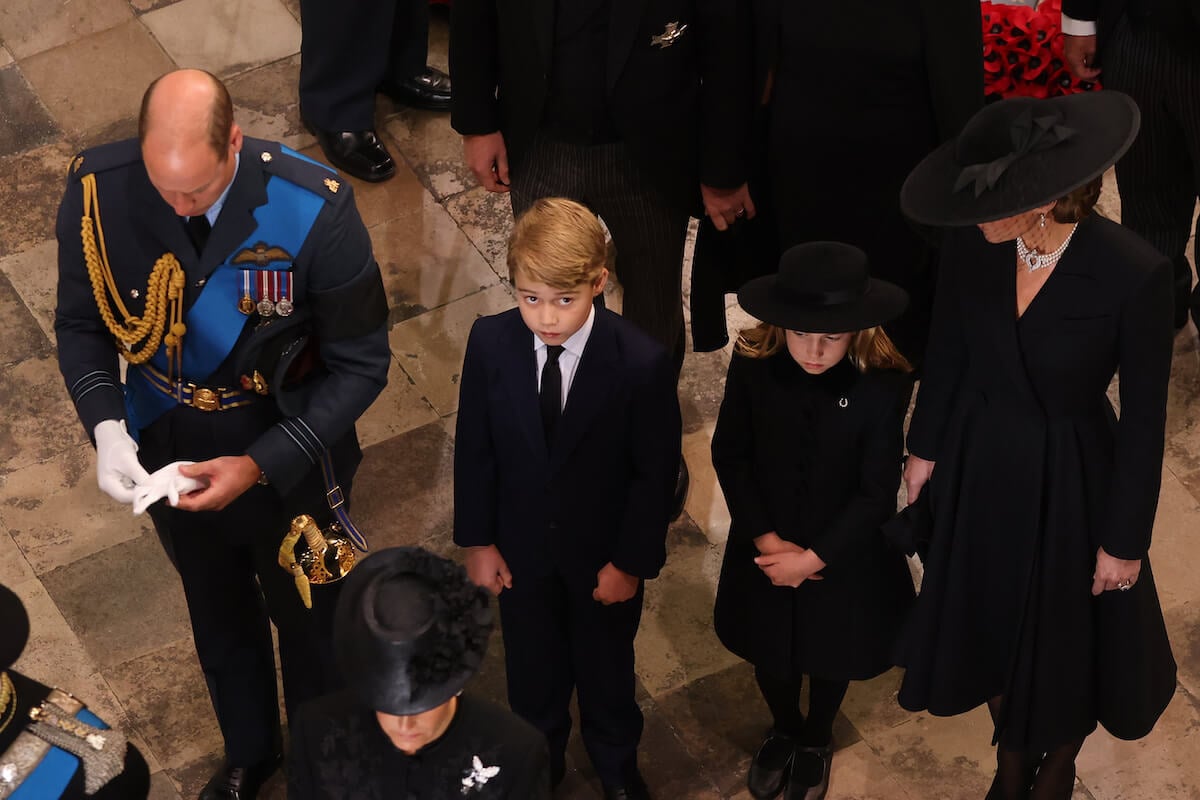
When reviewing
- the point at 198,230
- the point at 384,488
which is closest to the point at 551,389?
the point at 198,230

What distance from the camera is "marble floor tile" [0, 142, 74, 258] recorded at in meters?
6.11

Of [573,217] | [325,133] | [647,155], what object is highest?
[573,217]

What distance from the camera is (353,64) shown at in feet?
20.2

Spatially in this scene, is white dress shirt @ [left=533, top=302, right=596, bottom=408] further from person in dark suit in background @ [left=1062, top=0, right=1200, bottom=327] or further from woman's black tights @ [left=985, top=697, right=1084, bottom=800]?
person in dark suit in background @ [left=1062, top=0, right=1200, bottom=327]

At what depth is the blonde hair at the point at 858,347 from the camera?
403 cm

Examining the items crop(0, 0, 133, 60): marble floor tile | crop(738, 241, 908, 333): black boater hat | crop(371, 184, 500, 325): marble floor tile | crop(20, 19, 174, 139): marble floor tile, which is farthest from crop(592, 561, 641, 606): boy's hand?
crop(0, 0, 133, 60): marble floor tile

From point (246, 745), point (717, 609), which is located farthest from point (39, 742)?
point (717, 609)

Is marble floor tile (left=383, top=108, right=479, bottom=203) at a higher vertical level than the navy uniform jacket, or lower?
lower

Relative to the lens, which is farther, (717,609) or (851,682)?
(851,682)

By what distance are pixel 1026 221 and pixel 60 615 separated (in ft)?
9.50

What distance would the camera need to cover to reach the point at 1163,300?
12.2 feet

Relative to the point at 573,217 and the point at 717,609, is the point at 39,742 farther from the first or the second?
→ the point at 717,609

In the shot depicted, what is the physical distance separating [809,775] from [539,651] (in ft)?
2.57

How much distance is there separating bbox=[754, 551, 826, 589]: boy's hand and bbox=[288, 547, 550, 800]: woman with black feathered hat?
1.07 m
